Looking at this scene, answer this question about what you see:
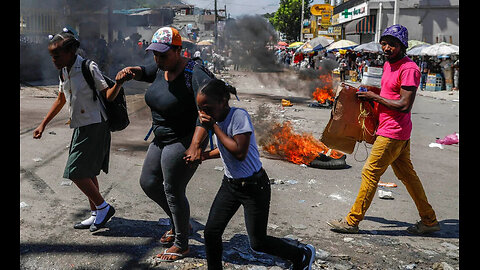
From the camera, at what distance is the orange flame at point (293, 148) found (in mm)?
6374

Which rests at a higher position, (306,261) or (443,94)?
(443,94)

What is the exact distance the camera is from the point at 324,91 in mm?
14312

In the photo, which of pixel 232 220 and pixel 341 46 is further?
pixel 341 46

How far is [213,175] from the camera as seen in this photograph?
5637mm

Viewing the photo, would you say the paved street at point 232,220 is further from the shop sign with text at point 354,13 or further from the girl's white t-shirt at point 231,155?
the shop sign with text at point 354,13

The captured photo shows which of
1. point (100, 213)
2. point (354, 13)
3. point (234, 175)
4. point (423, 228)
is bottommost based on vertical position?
point (423, 228)

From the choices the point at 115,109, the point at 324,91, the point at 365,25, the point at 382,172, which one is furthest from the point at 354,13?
the point at 115,109

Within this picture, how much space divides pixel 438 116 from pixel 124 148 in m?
8.58

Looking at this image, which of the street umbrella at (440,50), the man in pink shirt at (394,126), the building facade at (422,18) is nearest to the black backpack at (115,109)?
the man in pink shirt at (394,126)

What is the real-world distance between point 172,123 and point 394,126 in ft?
5.95

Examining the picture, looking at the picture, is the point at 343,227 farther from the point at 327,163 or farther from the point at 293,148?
the point at 293,148

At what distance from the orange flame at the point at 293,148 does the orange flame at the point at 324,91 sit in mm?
6372

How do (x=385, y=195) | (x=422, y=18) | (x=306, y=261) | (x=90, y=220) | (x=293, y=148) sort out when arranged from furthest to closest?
(x=422, y=18)
(x=293, y=148)
(x=385, y=195)
(x=90, y=220)
(x=306, y=261)
